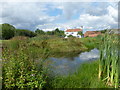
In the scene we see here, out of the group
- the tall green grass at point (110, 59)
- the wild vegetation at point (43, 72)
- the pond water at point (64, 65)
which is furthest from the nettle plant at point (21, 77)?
the tall green grass at point (110, 59)

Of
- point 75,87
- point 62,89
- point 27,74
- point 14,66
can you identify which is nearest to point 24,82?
point 27,74

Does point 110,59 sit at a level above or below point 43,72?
above

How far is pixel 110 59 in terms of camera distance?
3.88 meters

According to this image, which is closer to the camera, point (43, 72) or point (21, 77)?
point (21, 77)

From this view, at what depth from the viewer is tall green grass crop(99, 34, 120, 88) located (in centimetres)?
366

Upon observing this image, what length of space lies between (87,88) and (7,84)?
213 cm

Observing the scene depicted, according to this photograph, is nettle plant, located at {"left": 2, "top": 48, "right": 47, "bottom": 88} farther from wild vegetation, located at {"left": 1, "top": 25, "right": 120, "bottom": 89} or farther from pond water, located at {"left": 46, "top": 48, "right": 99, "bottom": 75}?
pond water, located at {"left": 46, "top": 48, "right": 99, "bottom": 75}

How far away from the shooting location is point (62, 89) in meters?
3.74

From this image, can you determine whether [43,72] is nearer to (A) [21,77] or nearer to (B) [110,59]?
(A) [21,77]

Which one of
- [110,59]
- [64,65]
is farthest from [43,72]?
[64,65]

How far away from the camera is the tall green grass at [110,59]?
366 cm

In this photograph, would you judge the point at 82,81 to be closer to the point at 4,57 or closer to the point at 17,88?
the point at 17,88

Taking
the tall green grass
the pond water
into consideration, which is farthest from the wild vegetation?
the pond water

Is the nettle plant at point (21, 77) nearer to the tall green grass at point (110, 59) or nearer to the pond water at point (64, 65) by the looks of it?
the pond water at point (64, 65)
